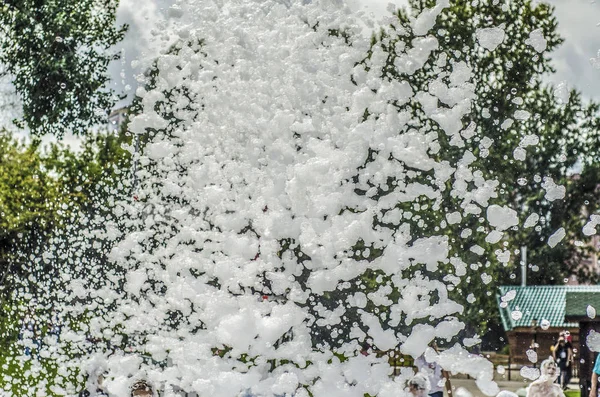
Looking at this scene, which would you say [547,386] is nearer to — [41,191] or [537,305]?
[537,305]

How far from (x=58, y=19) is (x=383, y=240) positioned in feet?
32.9

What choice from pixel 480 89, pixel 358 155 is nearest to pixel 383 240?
pixel 358 155

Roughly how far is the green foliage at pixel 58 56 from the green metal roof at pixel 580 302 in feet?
29.2

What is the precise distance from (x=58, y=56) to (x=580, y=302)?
33.2ft

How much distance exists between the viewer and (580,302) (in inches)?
555

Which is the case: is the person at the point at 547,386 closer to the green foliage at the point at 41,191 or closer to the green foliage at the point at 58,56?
the green foliage at the point at 41,191

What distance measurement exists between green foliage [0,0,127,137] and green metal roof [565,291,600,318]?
8.90 metres

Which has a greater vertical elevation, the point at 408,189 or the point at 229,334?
the point at 408,189

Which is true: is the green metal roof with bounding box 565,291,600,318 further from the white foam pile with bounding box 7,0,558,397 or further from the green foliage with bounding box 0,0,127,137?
the green foliage with bounding box 0,0,127,137

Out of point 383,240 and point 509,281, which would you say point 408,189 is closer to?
point 383,240

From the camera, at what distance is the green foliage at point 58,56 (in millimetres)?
16688

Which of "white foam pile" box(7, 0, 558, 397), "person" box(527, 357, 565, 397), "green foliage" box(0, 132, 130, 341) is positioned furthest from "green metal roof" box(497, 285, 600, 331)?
"person" box(527, 357, 565, 397)

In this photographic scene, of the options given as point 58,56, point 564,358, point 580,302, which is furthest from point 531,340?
point 58,56

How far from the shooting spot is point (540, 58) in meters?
17.3
